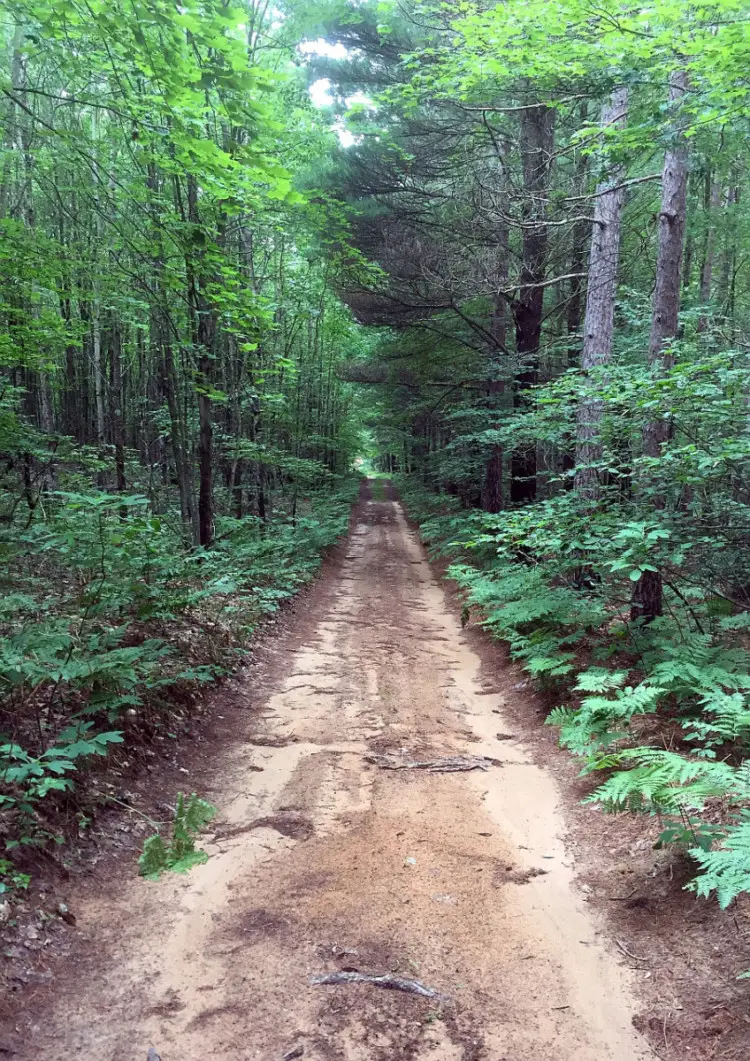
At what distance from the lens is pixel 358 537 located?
69.5ft

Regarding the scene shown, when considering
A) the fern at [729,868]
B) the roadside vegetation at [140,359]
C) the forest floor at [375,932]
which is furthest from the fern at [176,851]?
the fern at [729,868]

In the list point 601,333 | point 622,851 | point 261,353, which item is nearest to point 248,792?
point 622,851

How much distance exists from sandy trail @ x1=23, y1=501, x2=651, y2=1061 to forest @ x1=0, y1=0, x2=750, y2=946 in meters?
0.67

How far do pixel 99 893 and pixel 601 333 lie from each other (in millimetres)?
8631

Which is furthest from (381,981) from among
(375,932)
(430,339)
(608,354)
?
(430,339)

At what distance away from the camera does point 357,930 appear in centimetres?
295

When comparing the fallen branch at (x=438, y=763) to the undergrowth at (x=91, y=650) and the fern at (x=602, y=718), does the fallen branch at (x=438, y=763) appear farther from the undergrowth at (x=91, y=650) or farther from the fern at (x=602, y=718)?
the undergrowth at (x=91, y=650)

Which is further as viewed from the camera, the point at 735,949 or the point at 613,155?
the point at 613,155

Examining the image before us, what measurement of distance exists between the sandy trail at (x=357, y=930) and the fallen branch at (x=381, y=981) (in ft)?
0.11

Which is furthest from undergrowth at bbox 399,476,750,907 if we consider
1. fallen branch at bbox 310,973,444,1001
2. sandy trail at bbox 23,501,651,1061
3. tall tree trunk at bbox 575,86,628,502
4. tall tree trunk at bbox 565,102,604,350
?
tall tree trunk at bbox 565,102,604,350

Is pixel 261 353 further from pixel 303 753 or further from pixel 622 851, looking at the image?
pixel 622 851

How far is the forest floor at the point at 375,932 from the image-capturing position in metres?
2.36

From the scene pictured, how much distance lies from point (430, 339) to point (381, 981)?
13.6 m

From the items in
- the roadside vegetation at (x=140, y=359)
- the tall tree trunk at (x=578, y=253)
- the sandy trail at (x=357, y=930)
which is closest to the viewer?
the sandy trail at (x=357, y=930)
